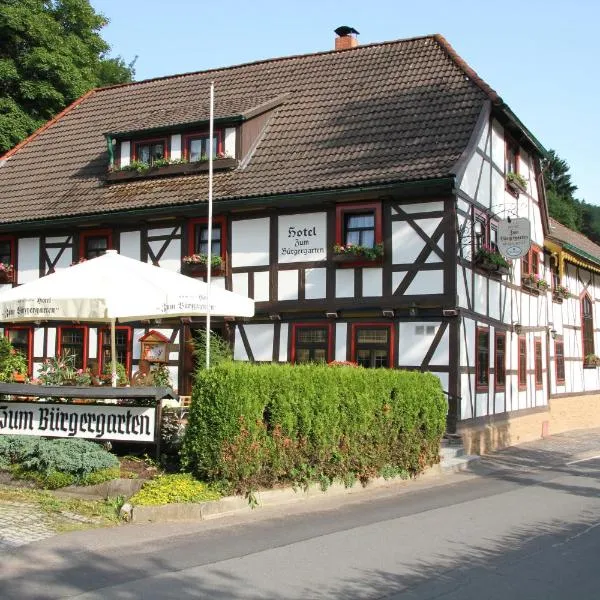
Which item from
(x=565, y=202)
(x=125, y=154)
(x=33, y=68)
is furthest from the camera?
(x=565, y=202)

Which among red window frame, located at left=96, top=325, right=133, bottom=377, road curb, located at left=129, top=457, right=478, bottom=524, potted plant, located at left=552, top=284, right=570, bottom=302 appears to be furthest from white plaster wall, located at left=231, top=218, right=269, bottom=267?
potted plant, located at left=552, top=284, right=570, bottom=302

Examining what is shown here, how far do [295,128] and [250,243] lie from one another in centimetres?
344

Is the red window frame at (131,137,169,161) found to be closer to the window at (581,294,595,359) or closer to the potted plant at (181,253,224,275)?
the potted plant at (181,253,224,275)

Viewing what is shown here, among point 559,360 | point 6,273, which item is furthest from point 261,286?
point 559,360

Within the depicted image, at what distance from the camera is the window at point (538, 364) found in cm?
2447

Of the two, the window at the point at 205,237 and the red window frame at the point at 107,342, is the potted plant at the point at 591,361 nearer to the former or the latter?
the window at the point at 205,237

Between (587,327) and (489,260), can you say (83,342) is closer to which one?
(489,260)

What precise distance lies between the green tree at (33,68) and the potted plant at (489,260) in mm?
18862

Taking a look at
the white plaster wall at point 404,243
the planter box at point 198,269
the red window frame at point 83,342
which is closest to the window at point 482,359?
the white plaster wall at point 404,243

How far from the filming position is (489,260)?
19.0 metres

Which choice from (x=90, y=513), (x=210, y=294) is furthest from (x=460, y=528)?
(x=210, y=294)

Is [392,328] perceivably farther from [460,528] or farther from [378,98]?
[460,528]

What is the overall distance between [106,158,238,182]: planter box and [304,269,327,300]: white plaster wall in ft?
11.8

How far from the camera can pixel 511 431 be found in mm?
21359
